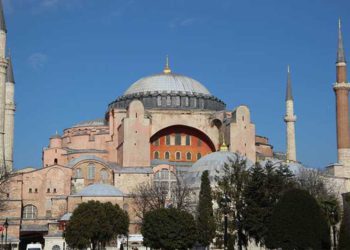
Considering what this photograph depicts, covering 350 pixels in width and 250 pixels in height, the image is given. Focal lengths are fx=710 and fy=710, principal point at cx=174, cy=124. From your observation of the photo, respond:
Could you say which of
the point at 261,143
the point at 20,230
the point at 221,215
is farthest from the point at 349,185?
the point at 20,230

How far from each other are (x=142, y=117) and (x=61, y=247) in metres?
11.1

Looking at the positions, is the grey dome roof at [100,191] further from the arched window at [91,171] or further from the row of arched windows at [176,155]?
the row of arched windows at [176,155]

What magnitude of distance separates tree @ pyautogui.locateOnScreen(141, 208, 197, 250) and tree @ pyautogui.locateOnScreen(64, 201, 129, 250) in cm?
379

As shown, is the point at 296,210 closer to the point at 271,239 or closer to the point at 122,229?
the point at 271,239

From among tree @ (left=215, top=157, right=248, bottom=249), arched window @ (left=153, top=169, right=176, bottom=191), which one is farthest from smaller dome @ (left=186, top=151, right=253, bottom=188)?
tree @ (left=215, top=157, right=248, bottom=249)

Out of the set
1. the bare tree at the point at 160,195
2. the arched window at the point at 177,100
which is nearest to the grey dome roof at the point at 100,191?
the bare tree at the point at 160,195

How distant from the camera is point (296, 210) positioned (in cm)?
2588

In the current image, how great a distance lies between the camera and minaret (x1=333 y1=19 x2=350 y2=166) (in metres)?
48.7

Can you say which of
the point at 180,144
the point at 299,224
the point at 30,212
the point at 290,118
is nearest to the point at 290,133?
the point at 290,118

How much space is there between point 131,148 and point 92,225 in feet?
45.9

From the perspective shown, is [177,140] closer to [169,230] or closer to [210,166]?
[210,166]

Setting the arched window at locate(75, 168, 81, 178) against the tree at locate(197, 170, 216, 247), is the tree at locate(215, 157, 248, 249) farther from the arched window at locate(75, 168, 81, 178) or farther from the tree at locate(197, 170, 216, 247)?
the arched window at locate(75, 168, 81, 178)

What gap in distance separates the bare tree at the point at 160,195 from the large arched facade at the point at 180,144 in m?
6.22

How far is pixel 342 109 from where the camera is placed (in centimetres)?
4906
